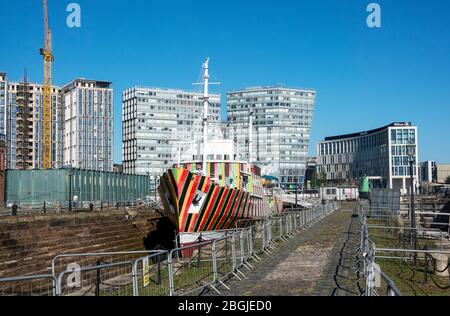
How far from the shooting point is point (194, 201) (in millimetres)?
22844

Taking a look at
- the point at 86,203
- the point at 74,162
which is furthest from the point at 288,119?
the point at 86,203

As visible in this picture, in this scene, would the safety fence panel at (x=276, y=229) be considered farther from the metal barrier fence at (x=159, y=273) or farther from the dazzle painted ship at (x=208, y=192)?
the dazzle painted ship at (x=208, y=192)

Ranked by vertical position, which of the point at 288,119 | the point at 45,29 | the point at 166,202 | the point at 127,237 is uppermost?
the point at 45,29

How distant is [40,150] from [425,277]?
4872 inches

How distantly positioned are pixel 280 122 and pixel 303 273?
5402 inches

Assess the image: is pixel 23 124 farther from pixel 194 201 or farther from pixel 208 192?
pixel 194 201

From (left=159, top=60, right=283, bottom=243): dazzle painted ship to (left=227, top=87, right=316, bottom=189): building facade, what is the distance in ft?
357

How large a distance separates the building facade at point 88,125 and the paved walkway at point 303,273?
110470mm

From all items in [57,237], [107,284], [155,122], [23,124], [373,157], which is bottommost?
[57,237]

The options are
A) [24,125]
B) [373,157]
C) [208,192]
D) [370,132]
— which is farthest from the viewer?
[370,132]

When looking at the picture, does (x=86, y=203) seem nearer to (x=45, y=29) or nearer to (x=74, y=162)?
(x=45, y=29)

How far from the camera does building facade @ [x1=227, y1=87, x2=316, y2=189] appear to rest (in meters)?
147

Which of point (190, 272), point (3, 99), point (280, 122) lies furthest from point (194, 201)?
point (280, 122)
